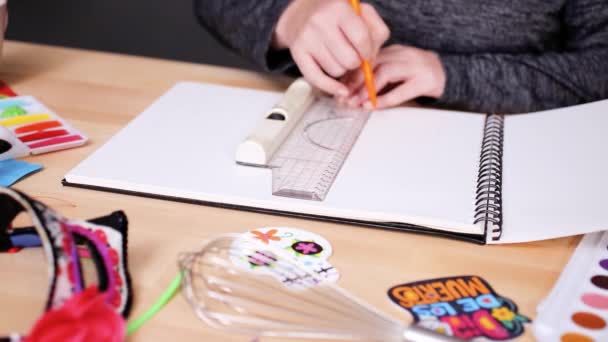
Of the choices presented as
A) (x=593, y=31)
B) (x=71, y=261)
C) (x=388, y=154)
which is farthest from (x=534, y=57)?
(x=71, y=261)

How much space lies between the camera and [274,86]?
1.02 m

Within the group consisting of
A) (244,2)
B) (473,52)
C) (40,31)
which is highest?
(244,2)

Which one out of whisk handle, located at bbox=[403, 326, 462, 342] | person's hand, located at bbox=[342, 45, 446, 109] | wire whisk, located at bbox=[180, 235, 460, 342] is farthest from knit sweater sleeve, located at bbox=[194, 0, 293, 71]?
whisk handle, located at bbox=[403, 326, 462, 342]

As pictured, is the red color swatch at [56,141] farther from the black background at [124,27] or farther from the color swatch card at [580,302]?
the black background at [124,27]

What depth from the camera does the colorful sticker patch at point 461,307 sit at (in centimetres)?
52

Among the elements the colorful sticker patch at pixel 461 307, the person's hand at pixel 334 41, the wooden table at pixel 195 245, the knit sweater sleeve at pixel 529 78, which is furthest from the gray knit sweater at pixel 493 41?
the colorful sticker patch at pixel 461 307

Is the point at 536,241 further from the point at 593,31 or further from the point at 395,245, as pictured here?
the point at 593,31

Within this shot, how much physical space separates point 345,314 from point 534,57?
1.97 ft

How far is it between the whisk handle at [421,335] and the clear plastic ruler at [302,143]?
208 mm

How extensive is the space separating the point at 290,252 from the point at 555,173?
0.27 meters

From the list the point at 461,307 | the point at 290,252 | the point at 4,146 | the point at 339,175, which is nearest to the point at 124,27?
the point at 4,146

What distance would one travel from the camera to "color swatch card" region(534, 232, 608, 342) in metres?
0.52

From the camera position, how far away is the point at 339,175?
72 cm

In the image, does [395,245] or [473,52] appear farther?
[473,52]
